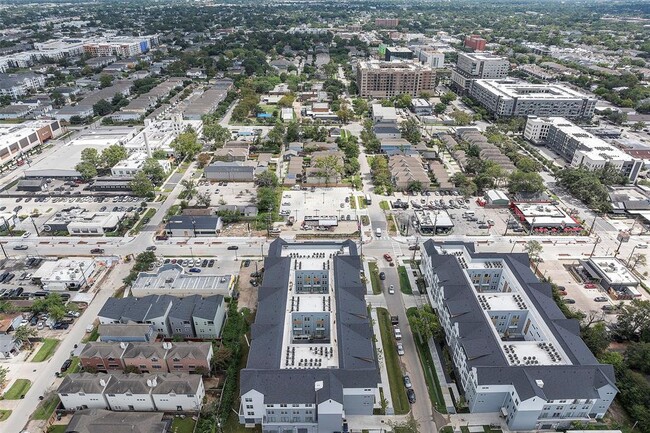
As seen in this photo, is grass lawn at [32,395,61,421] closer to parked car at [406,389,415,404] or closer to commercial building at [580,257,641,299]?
parked car at [406,389,415,404]

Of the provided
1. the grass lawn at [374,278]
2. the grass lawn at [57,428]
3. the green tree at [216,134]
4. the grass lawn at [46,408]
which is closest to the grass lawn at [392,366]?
the grass lawn at [374,278]

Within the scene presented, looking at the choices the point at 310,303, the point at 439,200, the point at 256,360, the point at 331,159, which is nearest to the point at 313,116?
the point at 331,159

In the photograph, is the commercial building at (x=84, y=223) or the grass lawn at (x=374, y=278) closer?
the grass lawn at (x=374, y=278)

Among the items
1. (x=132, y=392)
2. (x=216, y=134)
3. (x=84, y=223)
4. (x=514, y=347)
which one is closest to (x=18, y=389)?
(x=132, y=392)

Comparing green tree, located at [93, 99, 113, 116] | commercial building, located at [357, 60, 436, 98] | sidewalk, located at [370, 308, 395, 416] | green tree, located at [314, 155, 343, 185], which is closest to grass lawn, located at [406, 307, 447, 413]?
sidewalk, located at [370, 308, 395, 416]

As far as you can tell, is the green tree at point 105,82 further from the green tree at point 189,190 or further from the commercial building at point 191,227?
the commercial building at point 191,227

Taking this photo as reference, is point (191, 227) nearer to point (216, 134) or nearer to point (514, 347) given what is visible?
point (216, 134)

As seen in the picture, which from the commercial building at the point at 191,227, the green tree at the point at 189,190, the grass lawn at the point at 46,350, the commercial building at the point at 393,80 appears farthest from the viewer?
the commercial building at the point at 393,80

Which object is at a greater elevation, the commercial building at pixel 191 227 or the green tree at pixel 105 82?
the green tree at pixel 105 82
